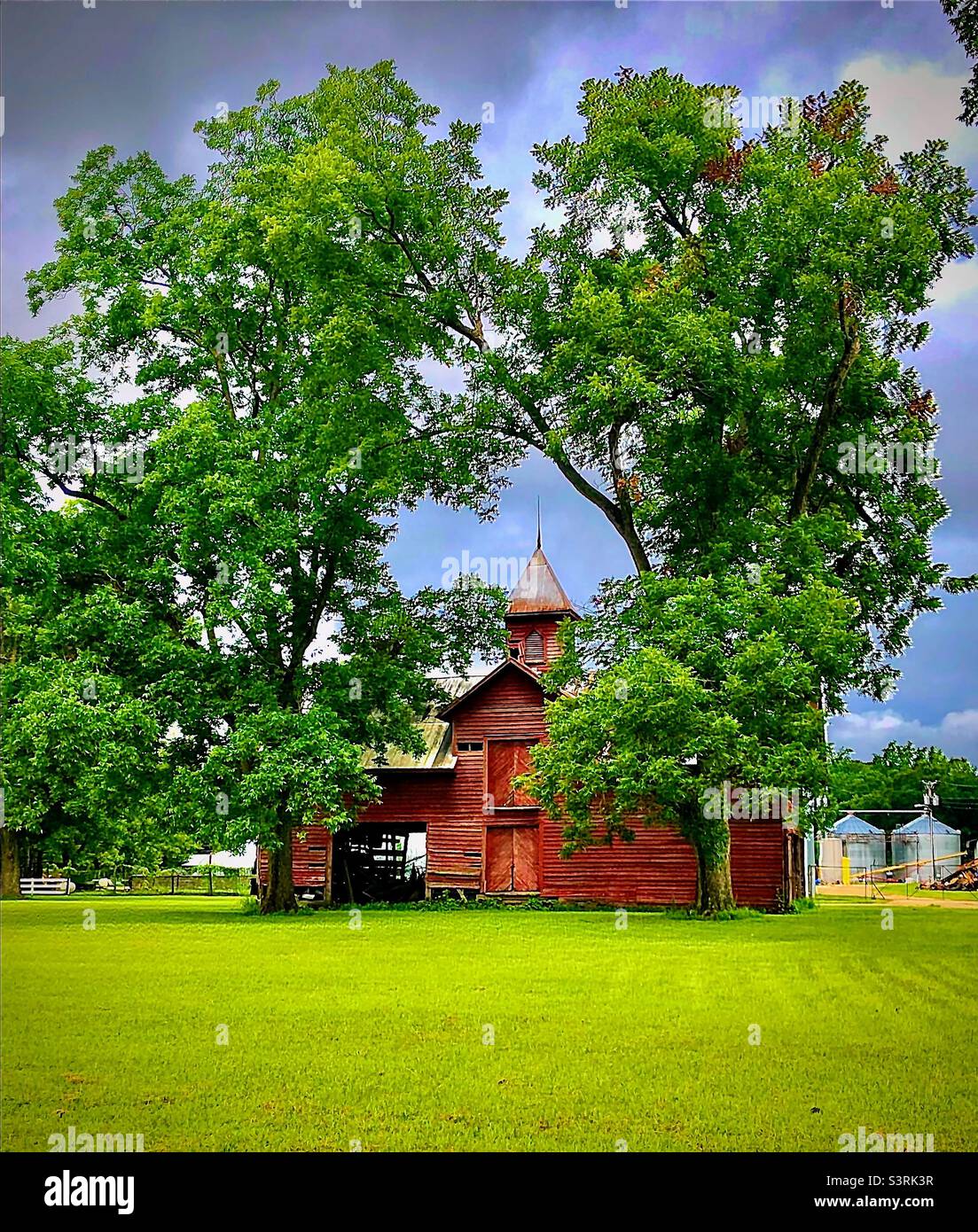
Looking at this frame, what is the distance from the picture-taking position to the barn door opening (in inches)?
1501

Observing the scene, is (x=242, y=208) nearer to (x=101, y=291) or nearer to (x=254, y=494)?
(x=101, y=291)

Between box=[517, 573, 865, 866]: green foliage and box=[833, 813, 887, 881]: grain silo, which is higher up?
box=[517, 573, 865, 866]: green foliage

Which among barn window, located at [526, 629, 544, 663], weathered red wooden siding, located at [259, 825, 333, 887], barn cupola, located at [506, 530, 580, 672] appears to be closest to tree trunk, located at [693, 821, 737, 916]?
barn cupola, located at [506, 530, 580, 672]

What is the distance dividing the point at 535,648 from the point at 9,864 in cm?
Result: 1979

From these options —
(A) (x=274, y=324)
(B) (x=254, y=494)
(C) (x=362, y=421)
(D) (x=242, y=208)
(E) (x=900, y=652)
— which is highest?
(D) (x=242, y=208)

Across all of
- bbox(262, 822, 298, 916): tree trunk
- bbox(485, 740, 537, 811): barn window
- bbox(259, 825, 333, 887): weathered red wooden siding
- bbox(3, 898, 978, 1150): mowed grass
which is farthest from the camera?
bbox(259, 825, 333, 887): weathered red wooden siding

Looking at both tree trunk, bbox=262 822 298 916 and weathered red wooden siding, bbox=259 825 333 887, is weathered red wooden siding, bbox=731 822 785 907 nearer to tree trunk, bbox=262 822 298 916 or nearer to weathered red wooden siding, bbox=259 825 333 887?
tree trunk, bbox=262 822 298 916

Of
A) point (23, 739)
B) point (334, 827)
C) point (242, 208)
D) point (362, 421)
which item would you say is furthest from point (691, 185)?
point (23, 739)

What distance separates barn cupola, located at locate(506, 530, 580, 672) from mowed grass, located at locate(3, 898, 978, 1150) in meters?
20.7

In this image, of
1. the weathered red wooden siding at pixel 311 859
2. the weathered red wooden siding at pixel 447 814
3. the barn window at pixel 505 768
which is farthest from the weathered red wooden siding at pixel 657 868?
the weathered red wooden siding at pixel 311 859

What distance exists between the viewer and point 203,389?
3409 cm

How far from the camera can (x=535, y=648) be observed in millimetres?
40562

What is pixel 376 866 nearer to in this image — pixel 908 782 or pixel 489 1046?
pixel 489 1046
